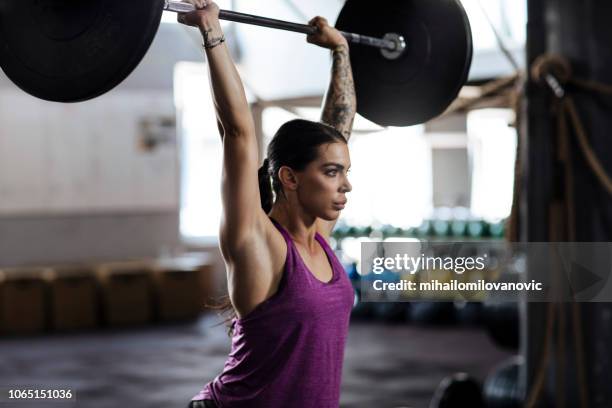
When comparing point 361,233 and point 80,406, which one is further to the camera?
point 361,233

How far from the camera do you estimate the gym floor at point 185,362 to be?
438 cm

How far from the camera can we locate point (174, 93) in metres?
7.32

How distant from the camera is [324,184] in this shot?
1386 mm

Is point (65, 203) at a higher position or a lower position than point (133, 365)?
higher

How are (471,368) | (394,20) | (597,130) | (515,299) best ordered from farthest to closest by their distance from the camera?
(471,368)
(515,299)
(597,130)
(394,20)

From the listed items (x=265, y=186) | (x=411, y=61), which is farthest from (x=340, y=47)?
(x=265, y=186)

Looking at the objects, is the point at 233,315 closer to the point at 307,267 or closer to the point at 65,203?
the point at 307,267

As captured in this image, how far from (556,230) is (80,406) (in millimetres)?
2414

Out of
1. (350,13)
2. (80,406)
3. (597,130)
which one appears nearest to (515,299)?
(597,130)

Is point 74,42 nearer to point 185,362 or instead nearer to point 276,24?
point 276,24

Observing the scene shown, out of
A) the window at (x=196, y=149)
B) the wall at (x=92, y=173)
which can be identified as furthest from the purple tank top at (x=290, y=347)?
the window at (x=196, y=149)

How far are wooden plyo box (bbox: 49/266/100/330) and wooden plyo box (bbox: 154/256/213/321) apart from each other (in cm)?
50

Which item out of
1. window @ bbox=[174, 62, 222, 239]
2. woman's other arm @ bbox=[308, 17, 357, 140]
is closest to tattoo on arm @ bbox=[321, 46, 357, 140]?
woman's other arm @ bbox=[308, 17, 357, 140]

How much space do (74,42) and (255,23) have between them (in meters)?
0.32
